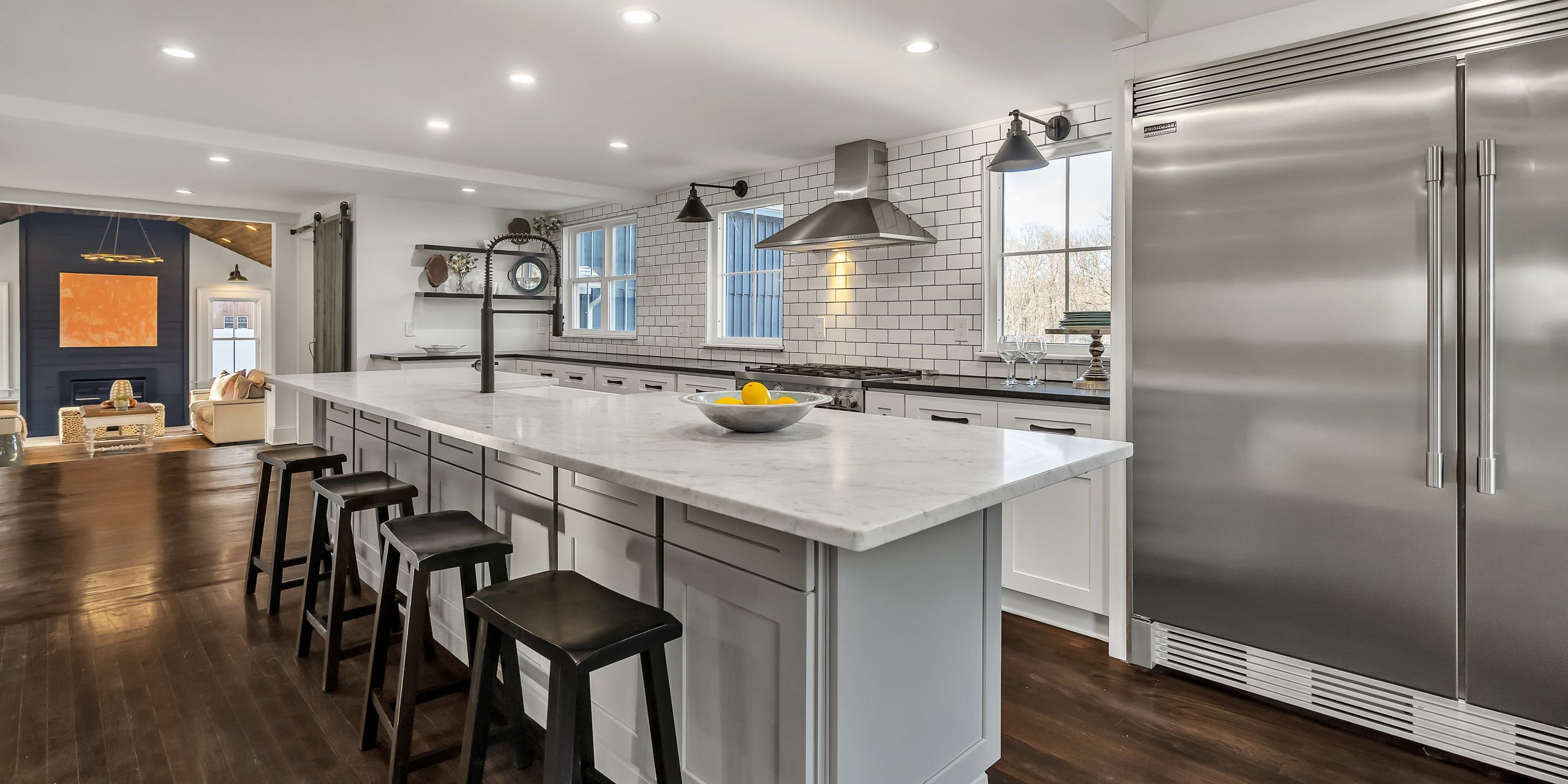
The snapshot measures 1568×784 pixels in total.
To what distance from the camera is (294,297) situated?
810cm

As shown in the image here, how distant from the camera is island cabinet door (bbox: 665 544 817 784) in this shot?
1.39 metres

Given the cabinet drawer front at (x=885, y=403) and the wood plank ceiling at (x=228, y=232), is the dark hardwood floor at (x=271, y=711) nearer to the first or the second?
the cabinet drawer front at (x=885, y=403)

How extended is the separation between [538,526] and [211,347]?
39.6 feet

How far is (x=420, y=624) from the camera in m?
1.92

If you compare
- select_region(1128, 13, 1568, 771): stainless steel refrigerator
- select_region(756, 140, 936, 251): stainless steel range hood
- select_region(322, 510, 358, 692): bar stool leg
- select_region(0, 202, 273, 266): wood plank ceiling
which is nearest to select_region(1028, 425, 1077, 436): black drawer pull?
select_region(1128, 13, 1568, 771): stainless steel refrigerator

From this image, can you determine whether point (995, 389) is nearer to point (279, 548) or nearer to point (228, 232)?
point (279, 548)

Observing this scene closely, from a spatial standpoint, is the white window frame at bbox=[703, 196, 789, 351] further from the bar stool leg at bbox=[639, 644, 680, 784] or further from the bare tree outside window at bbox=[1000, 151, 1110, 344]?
the bar stool leg at bbox=[639, 644, 680, 784]

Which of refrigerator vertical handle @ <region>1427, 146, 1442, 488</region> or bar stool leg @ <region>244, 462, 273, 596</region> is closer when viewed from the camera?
refrigerator vertical handle @ <region>1427, 146, 1442, 488</region>

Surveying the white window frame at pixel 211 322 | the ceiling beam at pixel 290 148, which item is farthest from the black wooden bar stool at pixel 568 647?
the white window frame at pixel 211 322

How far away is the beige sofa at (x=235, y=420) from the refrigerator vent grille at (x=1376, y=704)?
10.3 meters

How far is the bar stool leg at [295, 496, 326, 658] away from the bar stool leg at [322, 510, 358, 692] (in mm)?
256

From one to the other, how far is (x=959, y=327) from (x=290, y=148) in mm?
4257

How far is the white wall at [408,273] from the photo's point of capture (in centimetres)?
661

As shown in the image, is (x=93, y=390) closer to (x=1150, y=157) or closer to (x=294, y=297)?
(x=294, y=297)
